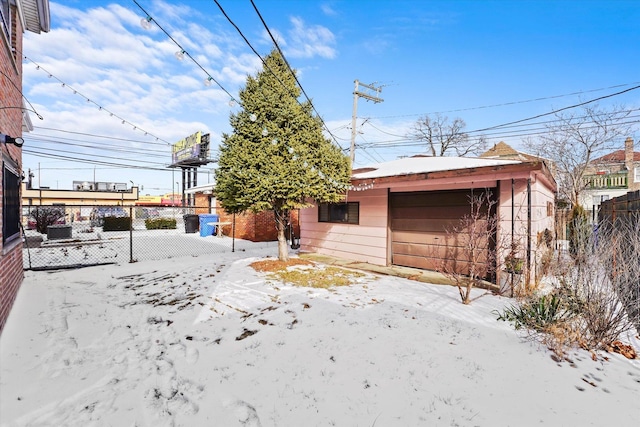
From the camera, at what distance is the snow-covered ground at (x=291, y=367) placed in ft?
7.11

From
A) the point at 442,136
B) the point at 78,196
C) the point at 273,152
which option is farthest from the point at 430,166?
the point at 78,196

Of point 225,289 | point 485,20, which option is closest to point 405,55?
point 485,20

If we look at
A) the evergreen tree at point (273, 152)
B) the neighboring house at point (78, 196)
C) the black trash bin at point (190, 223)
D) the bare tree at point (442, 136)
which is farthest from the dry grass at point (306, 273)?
the neighboring house at point (78, 196)

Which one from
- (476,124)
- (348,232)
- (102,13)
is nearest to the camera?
(102,13)

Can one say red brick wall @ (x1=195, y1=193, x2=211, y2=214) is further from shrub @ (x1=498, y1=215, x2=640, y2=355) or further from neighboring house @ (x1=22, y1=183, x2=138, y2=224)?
neighboring house @ (x1=22, y1=183, x2=138, y2=224)

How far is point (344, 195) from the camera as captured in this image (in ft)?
26.2

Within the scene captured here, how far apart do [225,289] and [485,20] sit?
422 inches

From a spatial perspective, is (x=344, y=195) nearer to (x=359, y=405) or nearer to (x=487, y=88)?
(x=359, y=405)

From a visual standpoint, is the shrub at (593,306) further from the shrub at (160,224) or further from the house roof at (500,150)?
the house roof at (500,150)

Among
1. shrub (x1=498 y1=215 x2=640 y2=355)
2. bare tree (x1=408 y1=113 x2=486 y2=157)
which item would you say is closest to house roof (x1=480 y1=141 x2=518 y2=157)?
bare tree (x1=408 y1=113 x2=486 y2=157)

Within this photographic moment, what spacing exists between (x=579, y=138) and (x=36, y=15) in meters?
23.9

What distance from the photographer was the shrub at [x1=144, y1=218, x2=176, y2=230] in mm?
19391

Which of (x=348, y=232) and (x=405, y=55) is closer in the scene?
(x=348, y=232)

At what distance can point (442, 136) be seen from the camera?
27.8m
